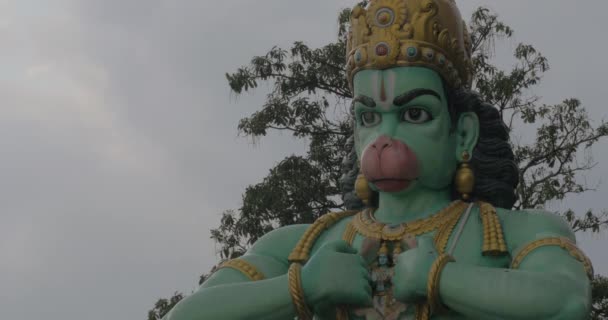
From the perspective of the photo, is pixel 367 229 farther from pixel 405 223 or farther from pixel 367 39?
pixel 367 39

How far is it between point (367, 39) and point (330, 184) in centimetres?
643

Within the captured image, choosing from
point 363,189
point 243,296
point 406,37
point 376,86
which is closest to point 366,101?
point 376,86

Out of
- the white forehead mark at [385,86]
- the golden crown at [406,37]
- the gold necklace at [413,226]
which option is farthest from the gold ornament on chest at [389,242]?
the golden crown at [406,37]

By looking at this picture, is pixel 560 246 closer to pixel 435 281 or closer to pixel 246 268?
pixel 435 281

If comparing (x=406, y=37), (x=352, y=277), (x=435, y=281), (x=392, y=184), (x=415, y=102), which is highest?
(x=406, y=37)

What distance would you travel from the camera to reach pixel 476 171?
16.8 feet

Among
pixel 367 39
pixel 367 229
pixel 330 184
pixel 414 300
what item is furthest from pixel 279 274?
pixel 330 184

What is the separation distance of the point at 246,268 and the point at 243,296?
1.25 feet

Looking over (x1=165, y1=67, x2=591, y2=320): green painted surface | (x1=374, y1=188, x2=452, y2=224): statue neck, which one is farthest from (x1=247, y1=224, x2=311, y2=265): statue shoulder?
(x1=374, y1=188, x2=452, y2=224): statue neck

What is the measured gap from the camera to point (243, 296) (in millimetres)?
4570

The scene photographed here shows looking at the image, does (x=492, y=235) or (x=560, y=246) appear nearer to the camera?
(x=560, y=246)

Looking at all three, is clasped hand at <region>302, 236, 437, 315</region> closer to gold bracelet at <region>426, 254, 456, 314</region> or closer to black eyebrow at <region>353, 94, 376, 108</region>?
gold bracelet at <region>426, 254, 456, 314</region>

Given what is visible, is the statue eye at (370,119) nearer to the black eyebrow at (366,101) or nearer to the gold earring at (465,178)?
the black eyebrow at (366,101)

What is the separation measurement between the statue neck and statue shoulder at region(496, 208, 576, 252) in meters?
0.31
